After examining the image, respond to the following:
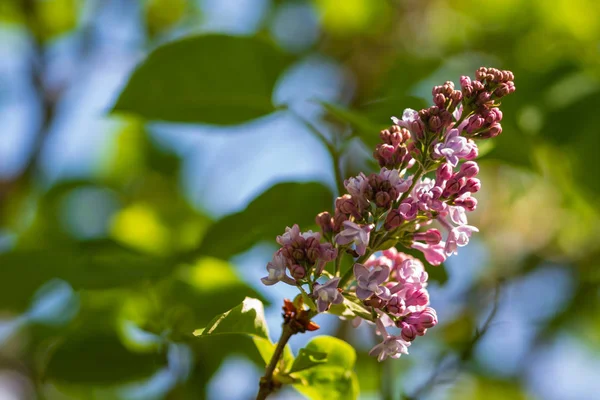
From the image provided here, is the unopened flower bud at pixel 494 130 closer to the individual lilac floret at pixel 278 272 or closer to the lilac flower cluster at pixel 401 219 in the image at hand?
the lilac flower cluster at pixel 401 219

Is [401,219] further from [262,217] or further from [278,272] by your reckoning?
[262,217]

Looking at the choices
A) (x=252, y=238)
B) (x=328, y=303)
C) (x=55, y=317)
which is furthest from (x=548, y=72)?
(x=55, y=317)

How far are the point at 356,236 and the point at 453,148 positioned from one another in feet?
0.63

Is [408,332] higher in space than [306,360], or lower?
higher

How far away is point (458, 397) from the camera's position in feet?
11.4

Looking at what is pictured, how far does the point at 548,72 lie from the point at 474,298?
1128mm

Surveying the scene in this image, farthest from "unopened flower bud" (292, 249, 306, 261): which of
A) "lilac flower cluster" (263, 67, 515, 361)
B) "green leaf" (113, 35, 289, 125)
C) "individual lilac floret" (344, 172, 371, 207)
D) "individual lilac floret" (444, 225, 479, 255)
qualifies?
"green leaf" (113, 35, 289, 125)

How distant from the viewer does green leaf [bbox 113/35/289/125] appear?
1.68 metres

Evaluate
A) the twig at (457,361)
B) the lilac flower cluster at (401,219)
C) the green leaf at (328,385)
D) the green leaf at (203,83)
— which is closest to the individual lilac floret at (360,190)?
the lilac flower cluster at (401,219)

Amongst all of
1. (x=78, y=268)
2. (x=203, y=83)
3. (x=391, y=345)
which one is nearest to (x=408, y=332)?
(x=391, y=345)

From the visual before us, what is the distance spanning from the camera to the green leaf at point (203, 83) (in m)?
1.68

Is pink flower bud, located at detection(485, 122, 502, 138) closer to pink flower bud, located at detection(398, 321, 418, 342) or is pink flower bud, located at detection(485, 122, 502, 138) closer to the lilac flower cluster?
the lilac flower cluster

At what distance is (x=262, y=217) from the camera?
5.02 feet

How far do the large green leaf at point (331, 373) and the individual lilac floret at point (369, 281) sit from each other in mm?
246
